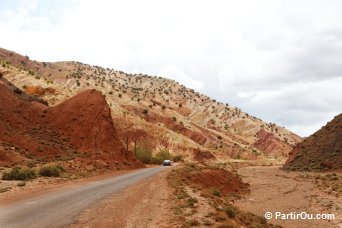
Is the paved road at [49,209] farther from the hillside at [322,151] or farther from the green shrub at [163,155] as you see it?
the green shrub at [163,155]

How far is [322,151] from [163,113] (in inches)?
2974

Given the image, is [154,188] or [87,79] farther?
[87,79]

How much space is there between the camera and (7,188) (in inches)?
1033

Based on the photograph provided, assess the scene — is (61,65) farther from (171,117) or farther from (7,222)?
(7,222)

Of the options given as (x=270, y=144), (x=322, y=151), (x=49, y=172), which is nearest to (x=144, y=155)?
(x=322, y=151)

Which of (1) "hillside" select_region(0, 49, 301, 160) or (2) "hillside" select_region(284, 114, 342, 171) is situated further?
(1) "hillside" select_region(0, 49, 301, 160)

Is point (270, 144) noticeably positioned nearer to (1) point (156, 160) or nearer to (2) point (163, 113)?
(2) point (163, 113)

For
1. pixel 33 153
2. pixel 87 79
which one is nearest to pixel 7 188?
pixel 33 153

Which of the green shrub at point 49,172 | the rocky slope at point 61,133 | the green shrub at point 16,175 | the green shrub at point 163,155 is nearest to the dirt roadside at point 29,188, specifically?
the green shrub at point 16,175

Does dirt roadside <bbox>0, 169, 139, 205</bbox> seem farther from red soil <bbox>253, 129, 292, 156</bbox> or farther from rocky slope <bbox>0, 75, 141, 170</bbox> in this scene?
red soil <bbox>253, 129, 292, 156</bbox>

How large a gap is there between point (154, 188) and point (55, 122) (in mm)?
36349

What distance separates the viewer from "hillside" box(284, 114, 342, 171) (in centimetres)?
6016

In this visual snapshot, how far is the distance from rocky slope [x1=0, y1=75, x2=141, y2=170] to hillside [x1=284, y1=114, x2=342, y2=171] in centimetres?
2771

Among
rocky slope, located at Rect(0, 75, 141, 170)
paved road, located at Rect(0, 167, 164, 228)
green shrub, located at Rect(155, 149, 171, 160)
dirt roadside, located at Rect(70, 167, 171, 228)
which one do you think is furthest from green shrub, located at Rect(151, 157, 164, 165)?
paved road, located at Rect(0, 167, 164, 228)
